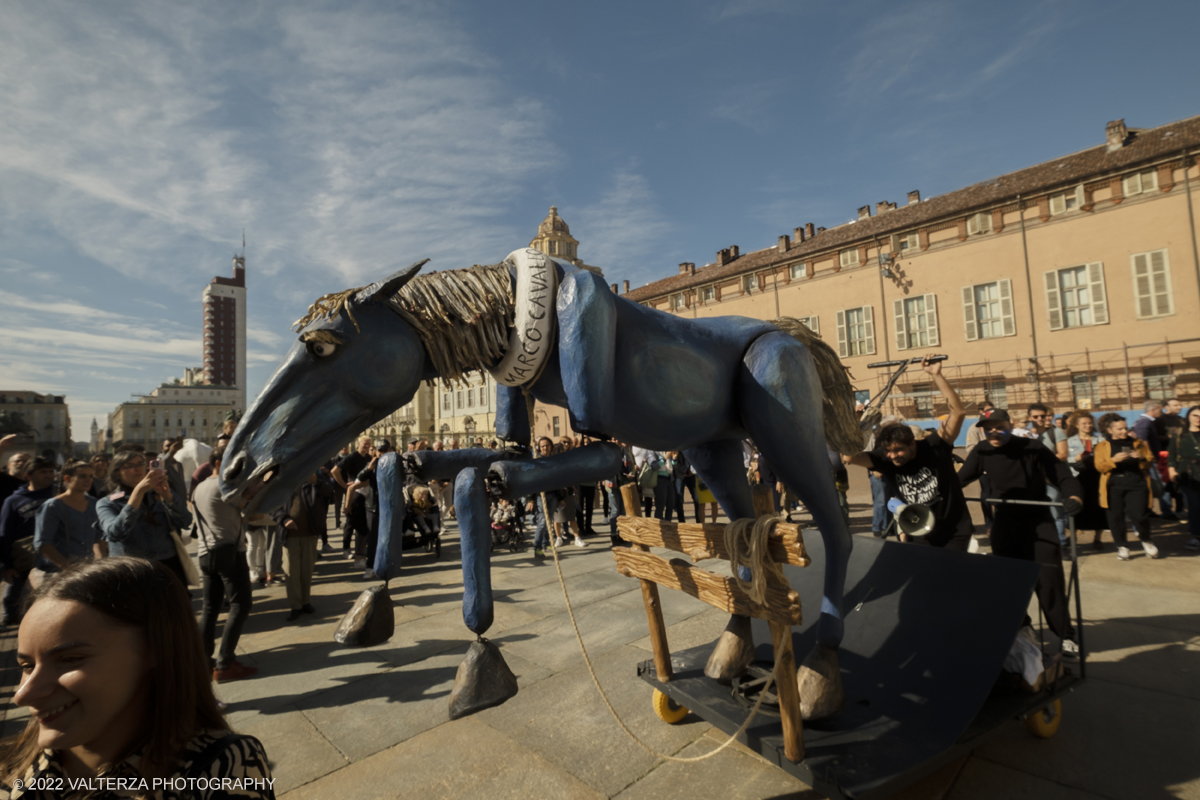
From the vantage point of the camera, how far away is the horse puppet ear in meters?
1.70

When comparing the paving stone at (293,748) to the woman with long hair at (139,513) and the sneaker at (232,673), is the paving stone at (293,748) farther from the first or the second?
the woman with long hair at (139,513)

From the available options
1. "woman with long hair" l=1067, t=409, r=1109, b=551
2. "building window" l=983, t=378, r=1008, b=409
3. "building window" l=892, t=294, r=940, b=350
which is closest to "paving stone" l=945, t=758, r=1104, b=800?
"woman with long hair" l=1067, t=409, r=1109, b=551

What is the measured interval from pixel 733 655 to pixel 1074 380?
20539 mm

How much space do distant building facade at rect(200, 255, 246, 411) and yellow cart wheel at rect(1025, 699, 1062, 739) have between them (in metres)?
123

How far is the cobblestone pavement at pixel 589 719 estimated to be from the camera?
2.39 metres

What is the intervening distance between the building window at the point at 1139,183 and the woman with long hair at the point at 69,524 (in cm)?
2418

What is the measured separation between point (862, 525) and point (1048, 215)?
16.3 metres

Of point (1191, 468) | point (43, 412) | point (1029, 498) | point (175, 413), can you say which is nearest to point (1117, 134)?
point (1191, 468)

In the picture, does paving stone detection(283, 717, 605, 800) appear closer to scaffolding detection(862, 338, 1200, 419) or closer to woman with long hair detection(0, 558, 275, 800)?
woman with long hair detection(0, 558, 275, 800)

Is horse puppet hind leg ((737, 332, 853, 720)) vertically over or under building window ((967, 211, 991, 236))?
under

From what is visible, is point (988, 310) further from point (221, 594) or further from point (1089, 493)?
point (221, 594)

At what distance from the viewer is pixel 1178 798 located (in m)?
2.15

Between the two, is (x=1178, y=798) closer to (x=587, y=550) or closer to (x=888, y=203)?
(x=587, y=550)

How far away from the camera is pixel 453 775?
8.26 feet
